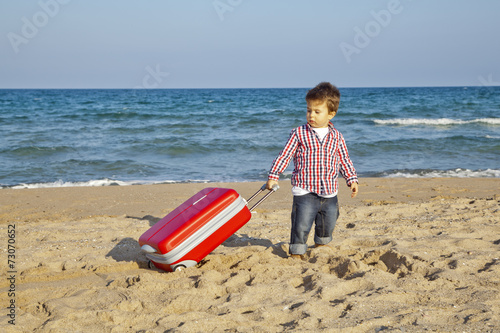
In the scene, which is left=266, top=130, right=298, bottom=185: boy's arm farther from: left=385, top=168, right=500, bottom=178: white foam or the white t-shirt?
left=385, top=168, right=500, bottom=178: white foam

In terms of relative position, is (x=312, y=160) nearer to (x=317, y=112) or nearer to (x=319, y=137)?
(x=319, y=137)

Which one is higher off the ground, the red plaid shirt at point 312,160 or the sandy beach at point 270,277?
the red plaid shirt at point 312,160

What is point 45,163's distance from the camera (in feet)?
32.1

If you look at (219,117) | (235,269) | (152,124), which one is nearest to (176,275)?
(235,269)

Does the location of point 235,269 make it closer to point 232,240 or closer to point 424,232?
point 232,240

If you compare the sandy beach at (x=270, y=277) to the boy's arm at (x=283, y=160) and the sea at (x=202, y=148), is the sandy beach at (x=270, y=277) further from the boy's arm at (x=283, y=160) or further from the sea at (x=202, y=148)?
the sea at (x=202, y=148)

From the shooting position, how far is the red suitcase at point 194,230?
11.0ft

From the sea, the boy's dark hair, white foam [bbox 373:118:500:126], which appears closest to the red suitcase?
the boy's dark hair

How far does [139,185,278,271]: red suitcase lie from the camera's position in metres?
3.34

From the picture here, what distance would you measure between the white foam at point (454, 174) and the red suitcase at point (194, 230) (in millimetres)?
5957

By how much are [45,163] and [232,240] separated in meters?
6.85

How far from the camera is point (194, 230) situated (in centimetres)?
337

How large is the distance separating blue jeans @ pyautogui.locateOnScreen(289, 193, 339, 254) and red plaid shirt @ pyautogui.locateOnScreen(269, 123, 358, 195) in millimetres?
97

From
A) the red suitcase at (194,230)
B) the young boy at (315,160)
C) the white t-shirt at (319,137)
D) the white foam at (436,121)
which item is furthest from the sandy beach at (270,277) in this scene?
the white foam at (436,121)
